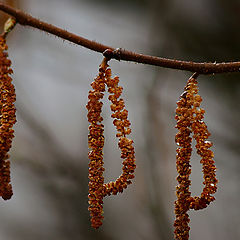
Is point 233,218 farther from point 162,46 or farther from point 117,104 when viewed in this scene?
point 117,104

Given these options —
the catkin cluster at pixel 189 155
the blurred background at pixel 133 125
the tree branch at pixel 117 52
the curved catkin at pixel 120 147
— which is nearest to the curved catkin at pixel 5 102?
the tree branch at pixel 117 52

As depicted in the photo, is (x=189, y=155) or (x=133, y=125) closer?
(x=189, y=155)

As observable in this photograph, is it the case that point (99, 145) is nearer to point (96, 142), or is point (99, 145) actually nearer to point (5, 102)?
point (96, 142)

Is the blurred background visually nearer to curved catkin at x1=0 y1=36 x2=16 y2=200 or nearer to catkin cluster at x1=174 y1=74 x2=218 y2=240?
catkin cluster at x1=174 y1=74 x2=218 y2=240

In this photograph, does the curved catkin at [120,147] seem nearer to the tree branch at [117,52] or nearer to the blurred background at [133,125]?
the tree branch at [117,52]

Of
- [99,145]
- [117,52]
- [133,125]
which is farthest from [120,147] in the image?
[133,125]

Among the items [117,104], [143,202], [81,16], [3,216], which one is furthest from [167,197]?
[117,104]

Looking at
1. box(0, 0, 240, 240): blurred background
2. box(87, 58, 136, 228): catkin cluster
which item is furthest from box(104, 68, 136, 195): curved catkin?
box(0, 0, 240, 240): blurred background

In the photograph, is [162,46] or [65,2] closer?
[162,46]
